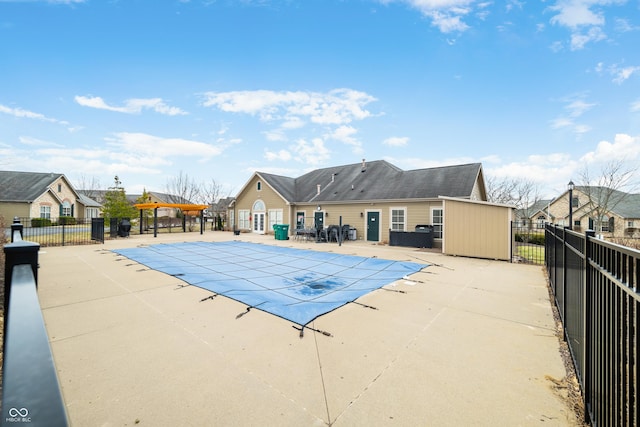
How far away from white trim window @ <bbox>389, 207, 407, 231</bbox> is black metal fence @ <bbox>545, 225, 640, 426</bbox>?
12.9 meters

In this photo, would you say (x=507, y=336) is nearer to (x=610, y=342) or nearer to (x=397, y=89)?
(x=610, y=342)

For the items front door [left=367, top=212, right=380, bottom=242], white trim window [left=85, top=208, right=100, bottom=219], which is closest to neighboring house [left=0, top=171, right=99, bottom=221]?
white trim window [left=85, top=208, right=100, bottom=219]

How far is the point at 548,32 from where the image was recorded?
10.9 metres

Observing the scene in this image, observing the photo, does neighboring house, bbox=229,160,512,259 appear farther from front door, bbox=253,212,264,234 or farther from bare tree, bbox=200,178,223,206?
bare tree, bbox=200,178,223,206

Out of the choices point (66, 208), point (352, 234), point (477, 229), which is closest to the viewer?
point (477, 229)

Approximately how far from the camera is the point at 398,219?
16.0 m

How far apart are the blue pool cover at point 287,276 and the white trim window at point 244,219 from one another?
12.3 metres

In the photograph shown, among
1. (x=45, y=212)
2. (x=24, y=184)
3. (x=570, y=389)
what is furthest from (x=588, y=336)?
(x=24, y=184)

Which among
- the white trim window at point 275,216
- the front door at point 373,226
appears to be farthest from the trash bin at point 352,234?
the white trim window at point 275,216

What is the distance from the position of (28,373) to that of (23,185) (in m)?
43.6

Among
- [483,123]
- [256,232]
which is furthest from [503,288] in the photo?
[256,232]

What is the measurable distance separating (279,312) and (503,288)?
552cm

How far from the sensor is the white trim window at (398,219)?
15708 millimetres

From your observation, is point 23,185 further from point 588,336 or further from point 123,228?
point 588,336
